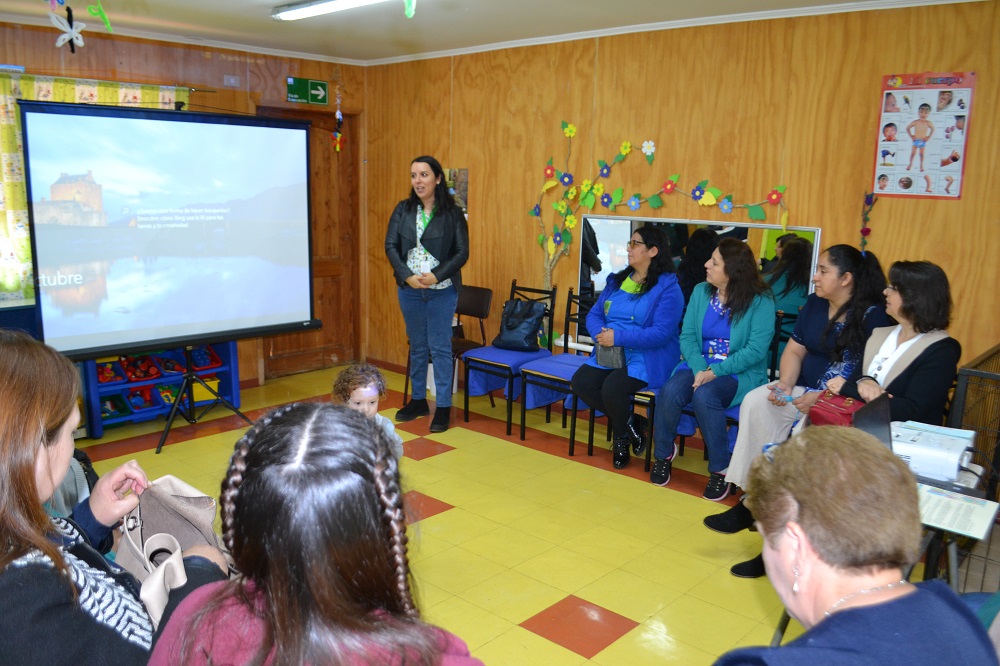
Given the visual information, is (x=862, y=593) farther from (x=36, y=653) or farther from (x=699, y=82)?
(x=699, y=82)

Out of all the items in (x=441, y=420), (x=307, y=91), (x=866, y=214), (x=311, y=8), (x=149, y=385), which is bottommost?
(x=441, y=420)

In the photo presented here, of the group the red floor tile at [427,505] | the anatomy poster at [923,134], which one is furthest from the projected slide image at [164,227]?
the anatomy poster at [923,134]

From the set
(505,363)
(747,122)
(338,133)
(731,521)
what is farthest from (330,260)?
(731,521)

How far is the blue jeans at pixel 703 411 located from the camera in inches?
156

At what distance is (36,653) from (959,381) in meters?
3.02

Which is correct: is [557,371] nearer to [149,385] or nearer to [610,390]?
[610,390]

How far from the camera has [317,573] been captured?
0.87m

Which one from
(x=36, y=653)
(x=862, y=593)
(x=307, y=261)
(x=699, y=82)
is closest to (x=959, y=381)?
(x=862, y=593)

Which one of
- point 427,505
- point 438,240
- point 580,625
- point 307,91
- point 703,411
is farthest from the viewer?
point 307,91

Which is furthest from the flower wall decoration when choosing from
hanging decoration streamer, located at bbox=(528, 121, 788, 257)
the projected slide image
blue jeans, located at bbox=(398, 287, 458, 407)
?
the projected slide image

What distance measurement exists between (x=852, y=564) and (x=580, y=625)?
5.90 feet

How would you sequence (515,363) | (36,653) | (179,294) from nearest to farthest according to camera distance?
1. (36,653)
2. (179,294)
3. (515,363)

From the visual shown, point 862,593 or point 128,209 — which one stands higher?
point 128,209

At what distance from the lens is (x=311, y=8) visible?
4.33 metres
